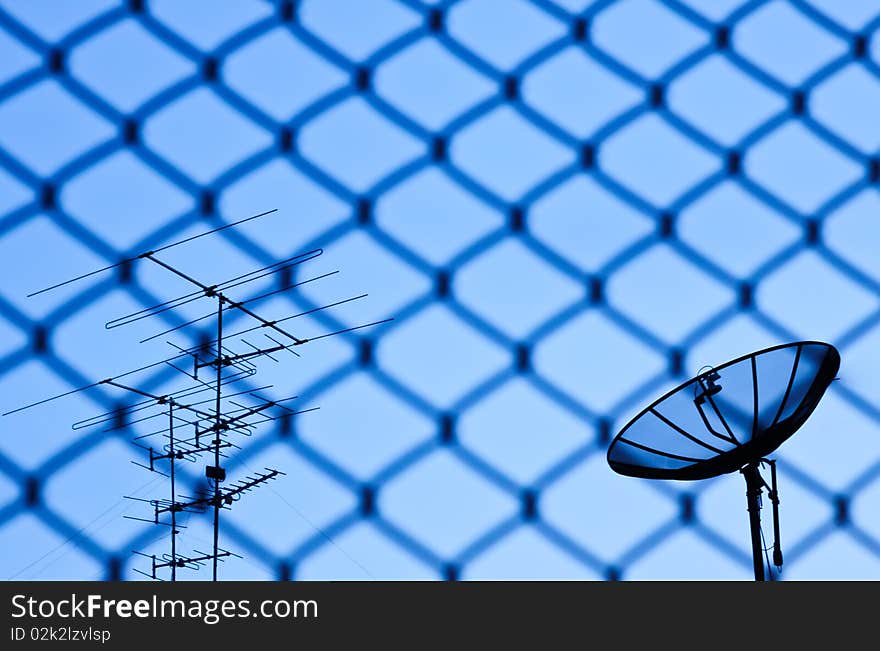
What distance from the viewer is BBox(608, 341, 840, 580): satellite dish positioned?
3.61 meters

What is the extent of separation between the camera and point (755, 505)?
3.58m

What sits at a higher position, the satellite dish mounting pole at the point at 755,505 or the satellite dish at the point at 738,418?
the satellite dish at the point at 738,418

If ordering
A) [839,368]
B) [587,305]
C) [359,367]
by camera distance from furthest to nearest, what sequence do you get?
[839,368]
[587,305]
[359,367]

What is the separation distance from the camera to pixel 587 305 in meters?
2.46

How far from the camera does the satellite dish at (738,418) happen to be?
3.61 m

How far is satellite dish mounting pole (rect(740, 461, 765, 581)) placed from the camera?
11.6 feet

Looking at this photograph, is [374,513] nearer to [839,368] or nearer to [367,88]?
[367,88]

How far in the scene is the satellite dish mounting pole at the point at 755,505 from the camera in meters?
3.55

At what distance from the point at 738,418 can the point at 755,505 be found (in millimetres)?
285

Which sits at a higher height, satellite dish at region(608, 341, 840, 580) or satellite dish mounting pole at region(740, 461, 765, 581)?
satellite dish at region(608, 341, 840, 580)
